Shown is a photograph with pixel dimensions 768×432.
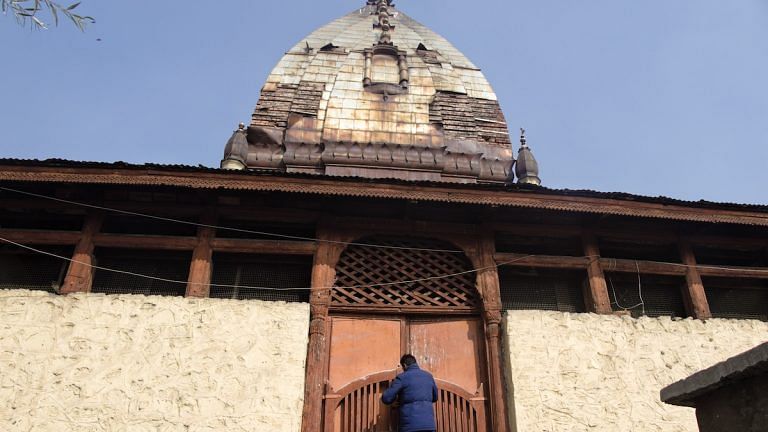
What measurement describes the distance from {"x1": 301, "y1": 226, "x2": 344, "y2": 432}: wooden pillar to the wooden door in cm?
13

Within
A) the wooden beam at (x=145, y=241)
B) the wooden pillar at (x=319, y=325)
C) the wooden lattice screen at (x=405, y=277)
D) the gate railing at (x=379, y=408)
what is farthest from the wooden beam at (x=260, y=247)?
the gate railing at (x=379, y=408)

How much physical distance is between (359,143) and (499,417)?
9.03m

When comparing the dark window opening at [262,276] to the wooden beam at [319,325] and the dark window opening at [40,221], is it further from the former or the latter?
the dark window opening at [40,221]

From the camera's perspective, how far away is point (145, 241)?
906cm

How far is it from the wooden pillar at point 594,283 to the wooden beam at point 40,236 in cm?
763

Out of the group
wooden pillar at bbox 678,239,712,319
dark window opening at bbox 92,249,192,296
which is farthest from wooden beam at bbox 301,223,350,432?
wooden pillar at bbox 678,239,712,319

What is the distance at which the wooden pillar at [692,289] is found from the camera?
31.0 feet

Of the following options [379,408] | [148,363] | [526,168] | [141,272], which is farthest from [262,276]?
[526,168]

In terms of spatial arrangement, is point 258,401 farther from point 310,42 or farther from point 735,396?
point 310,42

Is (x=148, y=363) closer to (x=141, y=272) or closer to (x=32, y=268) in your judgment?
(x=141, y=272)

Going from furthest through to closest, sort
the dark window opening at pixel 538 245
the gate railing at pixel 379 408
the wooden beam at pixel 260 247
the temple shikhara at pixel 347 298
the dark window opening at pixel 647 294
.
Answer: the dark window opening at pixel 538 245, the dark window opening at pixel 647 294, the wooden beam at pixel 260 247, the gate railing at pixel 379 408, the temple shikhara at pixel 347 298

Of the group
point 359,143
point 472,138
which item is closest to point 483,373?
point 359,143

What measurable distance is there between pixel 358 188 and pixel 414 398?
3238mm

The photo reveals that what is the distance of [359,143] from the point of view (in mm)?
15664
